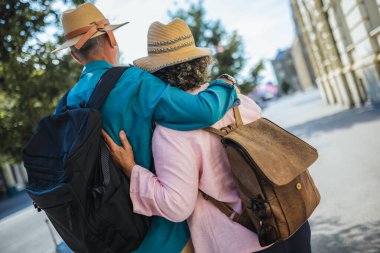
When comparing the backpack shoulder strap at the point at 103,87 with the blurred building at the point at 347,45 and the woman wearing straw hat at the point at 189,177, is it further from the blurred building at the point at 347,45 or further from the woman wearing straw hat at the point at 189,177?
the blurred building at the point at 347,45

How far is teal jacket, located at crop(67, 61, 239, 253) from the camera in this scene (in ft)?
4.81

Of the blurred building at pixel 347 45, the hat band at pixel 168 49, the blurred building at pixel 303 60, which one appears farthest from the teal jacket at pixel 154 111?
the blurred building at pixel 303 60

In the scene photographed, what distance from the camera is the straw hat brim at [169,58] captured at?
1591 mm

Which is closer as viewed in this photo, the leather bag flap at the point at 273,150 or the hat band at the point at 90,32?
the leather bag flap at the point at 273,150

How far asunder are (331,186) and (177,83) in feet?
14.7

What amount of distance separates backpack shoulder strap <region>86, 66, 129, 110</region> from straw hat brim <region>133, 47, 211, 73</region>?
0.12 meters

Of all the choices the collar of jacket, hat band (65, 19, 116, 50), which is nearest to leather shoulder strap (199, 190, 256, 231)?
the collar of jacket

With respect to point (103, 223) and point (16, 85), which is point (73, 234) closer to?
point (103, 223)

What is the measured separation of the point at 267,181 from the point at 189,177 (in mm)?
301

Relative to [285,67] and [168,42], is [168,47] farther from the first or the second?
[285,67]

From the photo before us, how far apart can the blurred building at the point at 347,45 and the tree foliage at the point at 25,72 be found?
7.44 metres

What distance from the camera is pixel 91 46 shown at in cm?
175

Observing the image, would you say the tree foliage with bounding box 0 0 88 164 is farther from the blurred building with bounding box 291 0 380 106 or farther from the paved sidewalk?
the blurred building with bounding box 291 0 380 106

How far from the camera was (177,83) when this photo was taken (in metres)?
1.60
